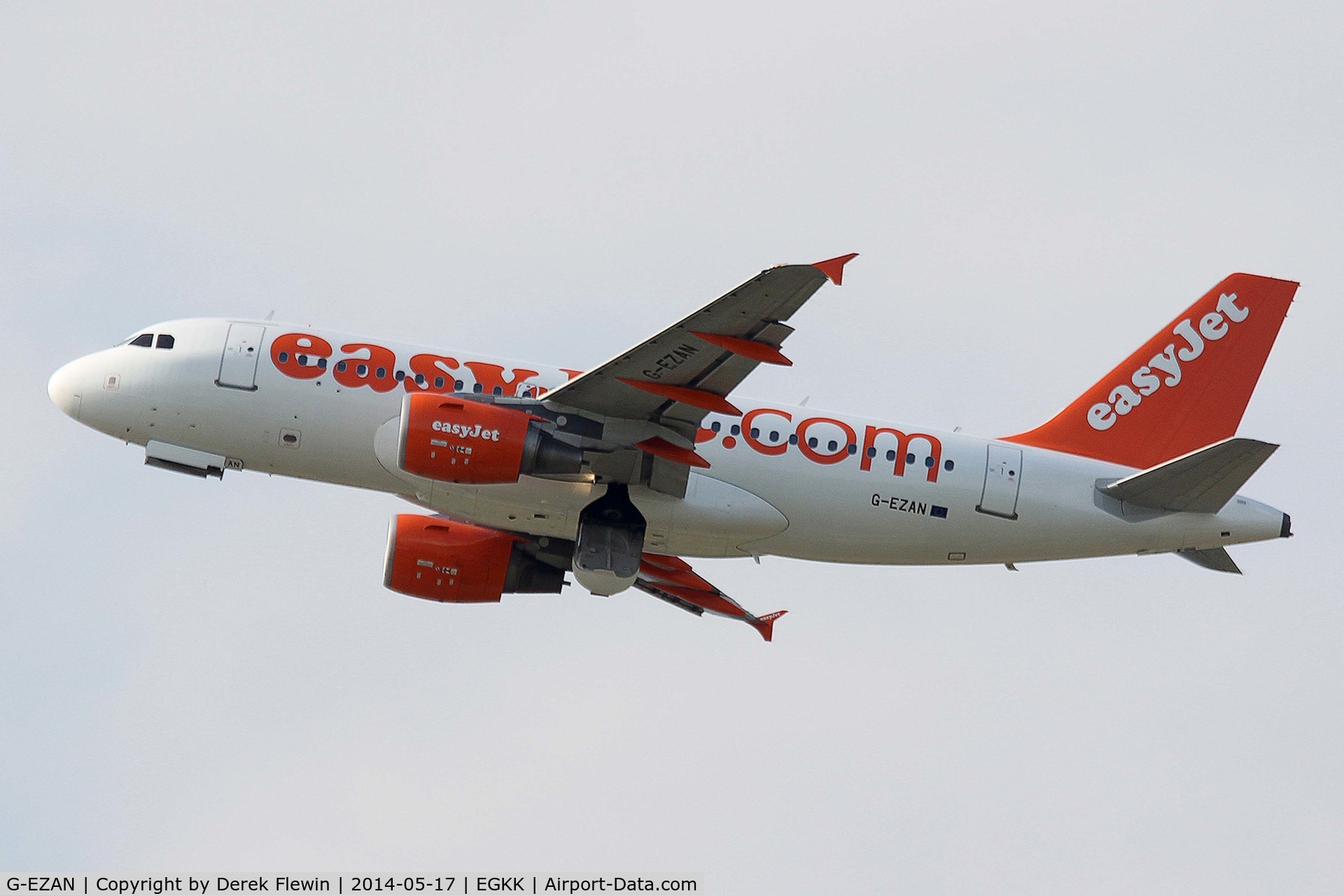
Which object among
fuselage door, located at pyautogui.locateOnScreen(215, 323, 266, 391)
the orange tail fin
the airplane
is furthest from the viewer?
the orange tail fin

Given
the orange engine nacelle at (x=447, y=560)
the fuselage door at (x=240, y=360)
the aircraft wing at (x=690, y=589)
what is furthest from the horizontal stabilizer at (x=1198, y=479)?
the fuselage door at (x=240, y=360)

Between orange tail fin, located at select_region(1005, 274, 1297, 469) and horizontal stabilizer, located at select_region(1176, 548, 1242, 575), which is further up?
orange tail fin, located at select_region(1005, 274, 1297, 469)

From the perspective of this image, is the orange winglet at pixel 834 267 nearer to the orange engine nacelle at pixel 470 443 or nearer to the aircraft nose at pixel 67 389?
the orange engine nacelle at pixel 470 443

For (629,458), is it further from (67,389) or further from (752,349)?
(67,389)

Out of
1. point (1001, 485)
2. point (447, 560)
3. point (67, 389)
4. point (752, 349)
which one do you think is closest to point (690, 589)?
point (447, 560)

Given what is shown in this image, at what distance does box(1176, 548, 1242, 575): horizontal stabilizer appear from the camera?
37125 mm

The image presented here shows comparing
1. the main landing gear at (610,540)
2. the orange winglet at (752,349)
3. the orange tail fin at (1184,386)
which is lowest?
the main landing gear at (610,540)

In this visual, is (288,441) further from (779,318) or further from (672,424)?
(779,318)

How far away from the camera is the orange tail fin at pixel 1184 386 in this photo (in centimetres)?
3872

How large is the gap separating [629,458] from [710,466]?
2.08 metres

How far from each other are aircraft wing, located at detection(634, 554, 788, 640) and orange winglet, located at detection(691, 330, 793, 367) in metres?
9.90

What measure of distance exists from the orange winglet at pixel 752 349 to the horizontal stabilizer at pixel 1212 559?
1195 centimetres

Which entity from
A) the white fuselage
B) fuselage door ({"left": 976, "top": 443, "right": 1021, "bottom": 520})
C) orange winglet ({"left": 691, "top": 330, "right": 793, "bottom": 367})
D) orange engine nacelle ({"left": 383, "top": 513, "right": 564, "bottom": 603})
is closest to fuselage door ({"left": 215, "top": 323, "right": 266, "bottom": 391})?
the white fuselage

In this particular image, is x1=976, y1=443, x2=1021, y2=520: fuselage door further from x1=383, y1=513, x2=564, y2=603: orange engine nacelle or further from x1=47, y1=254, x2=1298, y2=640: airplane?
x1=383, y1=513, x2=564, y2=603: orange engine nacelle
